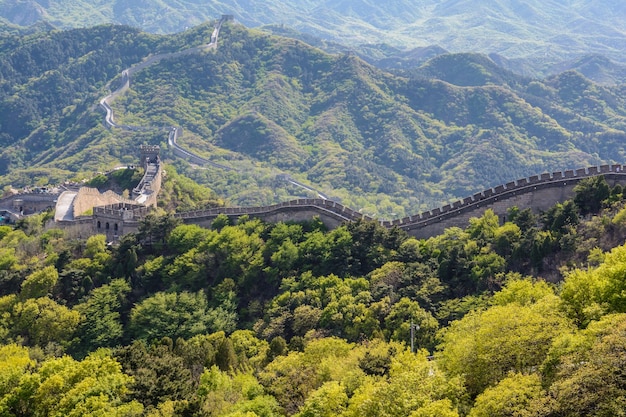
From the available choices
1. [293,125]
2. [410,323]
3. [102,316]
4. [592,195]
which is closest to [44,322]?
[102,316]

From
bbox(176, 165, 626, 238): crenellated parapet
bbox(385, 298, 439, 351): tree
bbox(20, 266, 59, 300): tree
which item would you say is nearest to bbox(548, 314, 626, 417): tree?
bbox(385, 298, 439, 351): tree

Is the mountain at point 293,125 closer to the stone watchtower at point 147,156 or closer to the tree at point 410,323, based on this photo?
the stone watchtower at point 147,156

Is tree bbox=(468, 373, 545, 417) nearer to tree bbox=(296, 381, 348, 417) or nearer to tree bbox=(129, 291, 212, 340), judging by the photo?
tree bbox=(296, 381, 348, 417)

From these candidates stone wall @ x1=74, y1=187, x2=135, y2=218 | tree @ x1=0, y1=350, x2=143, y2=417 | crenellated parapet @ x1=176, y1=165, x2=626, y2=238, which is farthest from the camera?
stone wall @ x1=74, y1=187, x2=135, y2=218

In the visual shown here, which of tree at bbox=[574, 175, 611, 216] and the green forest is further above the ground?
tree at bbox=[574, 175, 611, 216]

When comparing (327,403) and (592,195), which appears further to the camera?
(592,195)

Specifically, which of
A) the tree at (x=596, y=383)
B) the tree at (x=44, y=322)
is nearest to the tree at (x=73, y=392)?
the tree at (x=44, y=322)

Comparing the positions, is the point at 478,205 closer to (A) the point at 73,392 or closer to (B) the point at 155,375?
(B) the point at 155,375
